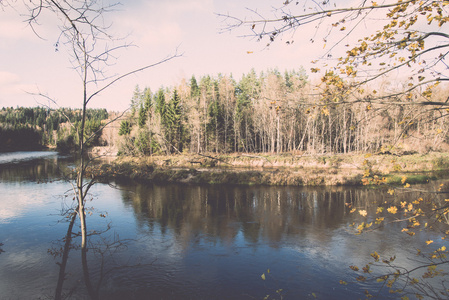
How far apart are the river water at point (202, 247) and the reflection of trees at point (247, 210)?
0.23 feet

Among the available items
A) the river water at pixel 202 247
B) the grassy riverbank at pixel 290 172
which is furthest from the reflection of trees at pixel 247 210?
the grassy riverbank at pixel 290 172

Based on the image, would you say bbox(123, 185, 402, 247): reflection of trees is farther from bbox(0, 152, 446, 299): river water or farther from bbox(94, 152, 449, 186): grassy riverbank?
bbox(94, 152, 449, 186): grassy riverbank

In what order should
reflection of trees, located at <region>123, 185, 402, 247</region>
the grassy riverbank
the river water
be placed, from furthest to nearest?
the grassy riverbank < reflection of trees, located at <region>123, 185, 402, 247</region> < the river water

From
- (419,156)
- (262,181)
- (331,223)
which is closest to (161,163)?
(262,181)

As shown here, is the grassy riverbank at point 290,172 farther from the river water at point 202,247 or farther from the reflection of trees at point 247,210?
the river water at point 202,247

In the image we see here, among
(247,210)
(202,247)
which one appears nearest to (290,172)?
(247,210)

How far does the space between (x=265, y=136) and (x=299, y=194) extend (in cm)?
3206

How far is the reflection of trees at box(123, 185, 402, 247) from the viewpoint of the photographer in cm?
1394

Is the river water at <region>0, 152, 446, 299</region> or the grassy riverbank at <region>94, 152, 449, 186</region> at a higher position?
the grassy riverbank at <region>94, 152, 449, 186</region>

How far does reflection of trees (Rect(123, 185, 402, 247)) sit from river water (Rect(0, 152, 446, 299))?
7cm

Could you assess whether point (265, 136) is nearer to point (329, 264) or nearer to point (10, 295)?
point (329, 264)

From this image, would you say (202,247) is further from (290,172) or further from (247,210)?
(290,172)

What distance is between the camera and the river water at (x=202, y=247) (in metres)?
9.12

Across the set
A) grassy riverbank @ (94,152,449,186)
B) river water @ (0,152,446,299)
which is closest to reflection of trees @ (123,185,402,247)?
river water @ (0,152,446,299)
